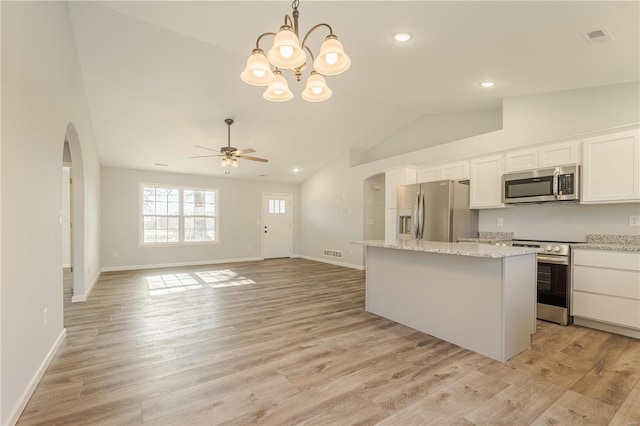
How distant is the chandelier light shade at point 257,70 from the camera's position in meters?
2.11

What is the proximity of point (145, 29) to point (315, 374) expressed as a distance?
3.73 m

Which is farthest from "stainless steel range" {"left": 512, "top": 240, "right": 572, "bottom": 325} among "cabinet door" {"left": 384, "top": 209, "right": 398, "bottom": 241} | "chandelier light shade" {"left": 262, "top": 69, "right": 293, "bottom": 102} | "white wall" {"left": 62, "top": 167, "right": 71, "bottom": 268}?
"white wall" {"left": 62, "top": 167, "right": 71, "bottom": 268}

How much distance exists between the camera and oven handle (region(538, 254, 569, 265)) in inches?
134

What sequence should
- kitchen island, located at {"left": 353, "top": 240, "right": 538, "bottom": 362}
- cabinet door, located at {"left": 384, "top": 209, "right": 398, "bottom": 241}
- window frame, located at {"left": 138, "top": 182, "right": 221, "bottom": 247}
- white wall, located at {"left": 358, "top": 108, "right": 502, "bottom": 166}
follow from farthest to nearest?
window frame, located at {"left": 138, "top": 182, "right": 221, "bottom": 247} < cabinet door, located at {"left": 384, "top": 209, "right": 398, "bottom": 241} < white wall, located at {"left": 358, "top": 108, "right": 502, "bottom": 166} < kitchen island, located at {"left": 353, "top": 240, "right": 538, "bottom": 362}

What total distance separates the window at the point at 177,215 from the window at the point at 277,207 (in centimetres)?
161

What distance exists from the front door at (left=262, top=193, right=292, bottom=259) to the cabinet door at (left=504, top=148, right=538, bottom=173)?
6327mm

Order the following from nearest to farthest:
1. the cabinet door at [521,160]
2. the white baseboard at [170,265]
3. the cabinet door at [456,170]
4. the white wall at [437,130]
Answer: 1. the cabinet door at [521,160]
2. the cabinet door at [456,170]
3. the white wall at [437,130]
4. the white baseboard at [170,265]

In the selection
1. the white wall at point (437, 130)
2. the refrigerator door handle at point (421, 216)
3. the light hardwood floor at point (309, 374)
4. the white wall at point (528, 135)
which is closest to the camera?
the light hardwood floor at point (309, 374)

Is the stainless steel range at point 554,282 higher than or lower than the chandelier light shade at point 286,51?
lower

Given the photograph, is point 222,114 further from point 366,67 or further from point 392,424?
point 392,424

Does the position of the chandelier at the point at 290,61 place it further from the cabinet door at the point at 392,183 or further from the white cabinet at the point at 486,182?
the cabinet door at the point at 392,183

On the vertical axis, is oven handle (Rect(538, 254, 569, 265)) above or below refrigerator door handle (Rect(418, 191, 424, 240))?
below

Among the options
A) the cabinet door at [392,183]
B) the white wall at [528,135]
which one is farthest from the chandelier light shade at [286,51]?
the cabinet door at [392,183]

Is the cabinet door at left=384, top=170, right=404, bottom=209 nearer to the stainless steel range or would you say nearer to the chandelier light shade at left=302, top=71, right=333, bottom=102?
the stainless steel range
